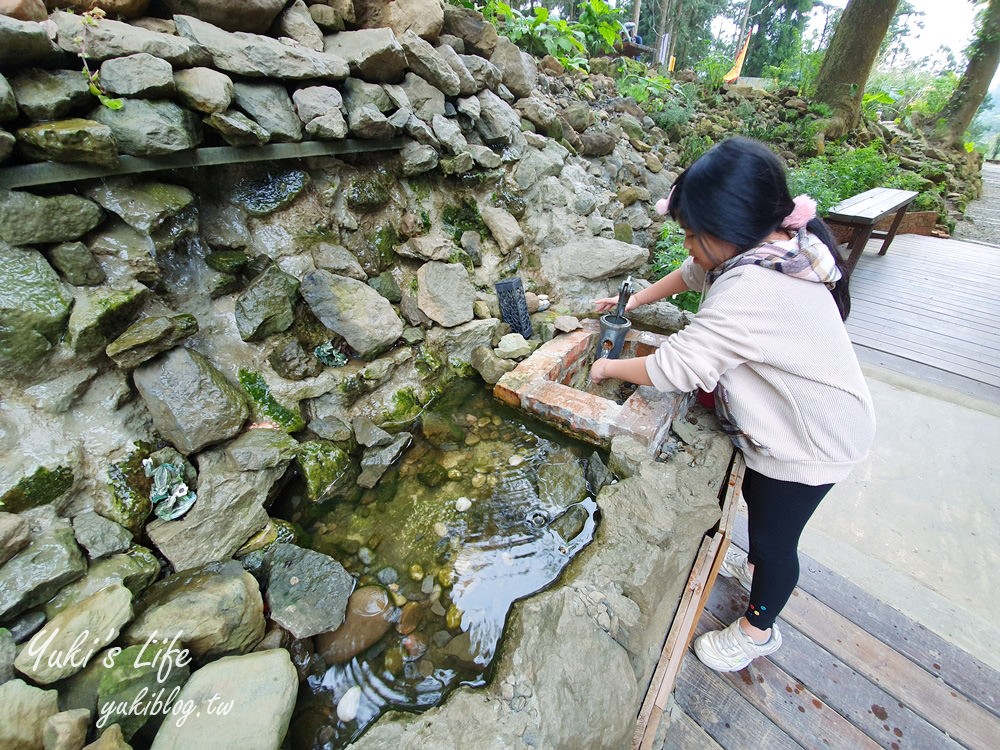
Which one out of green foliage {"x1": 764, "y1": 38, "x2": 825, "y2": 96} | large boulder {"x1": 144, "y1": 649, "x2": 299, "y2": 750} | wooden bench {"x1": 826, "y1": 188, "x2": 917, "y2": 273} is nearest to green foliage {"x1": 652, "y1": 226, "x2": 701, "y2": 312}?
wooden bench {"x1": 826, "y1": 188, "x2": 917, "y2": 273}

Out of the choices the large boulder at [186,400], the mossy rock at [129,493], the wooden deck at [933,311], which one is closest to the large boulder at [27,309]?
the large boulder at [186,400]

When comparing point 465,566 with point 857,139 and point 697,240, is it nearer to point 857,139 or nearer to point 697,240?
point 697,240

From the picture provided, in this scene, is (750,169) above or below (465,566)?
above

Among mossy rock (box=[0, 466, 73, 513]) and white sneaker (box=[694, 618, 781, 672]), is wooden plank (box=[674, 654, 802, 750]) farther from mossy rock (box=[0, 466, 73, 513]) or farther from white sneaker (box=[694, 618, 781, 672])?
mossy rock (box=[0, 466, 73, 513])

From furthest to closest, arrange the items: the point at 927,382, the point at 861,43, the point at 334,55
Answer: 1. the point at 861,43
2. the point at 927,382
3. the point at 334,55

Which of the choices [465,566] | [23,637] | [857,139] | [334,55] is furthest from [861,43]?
[23,637]

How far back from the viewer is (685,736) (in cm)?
166

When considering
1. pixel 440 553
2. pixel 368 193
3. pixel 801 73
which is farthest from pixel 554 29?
pixel 801 73

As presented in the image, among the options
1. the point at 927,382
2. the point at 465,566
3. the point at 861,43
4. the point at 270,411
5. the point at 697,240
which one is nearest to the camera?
the point at 697,240

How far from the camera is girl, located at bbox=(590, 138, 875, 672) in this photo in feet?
4.27

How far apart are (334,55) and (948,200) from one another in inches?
502

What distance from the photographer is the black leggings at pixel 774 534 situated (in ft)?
5.09

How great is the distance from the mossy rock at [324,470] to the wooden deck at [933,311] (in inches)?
201

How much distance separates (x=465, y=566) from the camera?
224 centimetres
